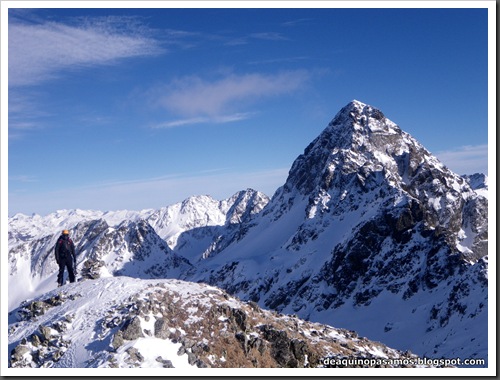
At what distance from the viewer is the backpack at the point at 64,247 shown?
113ft

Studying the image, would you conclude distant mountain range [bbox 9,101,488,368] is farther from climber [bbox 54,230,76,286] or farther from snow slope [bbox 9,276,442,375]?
snow slope [bbox 9,276,442,375]

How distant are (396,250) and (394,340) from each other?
31.6 meters

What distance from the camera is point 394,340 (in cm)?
8425

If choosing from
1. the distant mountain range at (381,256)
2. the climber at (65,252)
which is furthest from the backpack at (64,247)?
the distant mountain range at (381,256)

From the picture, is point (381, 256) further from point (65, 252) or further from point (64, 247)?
point (64, 247)

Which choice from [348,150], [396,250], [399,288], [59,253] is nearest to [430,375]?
[59,253]

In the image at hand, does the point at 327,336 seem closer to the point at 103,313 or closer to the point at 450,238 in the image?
the point at 103,313

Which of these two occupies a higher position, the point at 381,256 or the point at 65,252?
the point at 65,252

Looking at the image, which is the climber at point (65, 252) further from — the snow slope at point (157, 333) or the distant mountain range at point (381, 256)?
the distant mountain range at point (381, 256)

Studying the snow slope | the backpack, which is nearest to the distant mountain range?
the snow slope

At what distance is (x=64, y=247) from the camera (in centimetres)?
3444

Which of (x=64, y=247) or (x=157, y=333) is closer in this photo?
(x=157, y=333)

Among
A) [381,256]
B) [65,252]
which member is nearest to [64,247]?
[65,252]

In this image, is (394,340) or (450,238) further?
(450,238)
